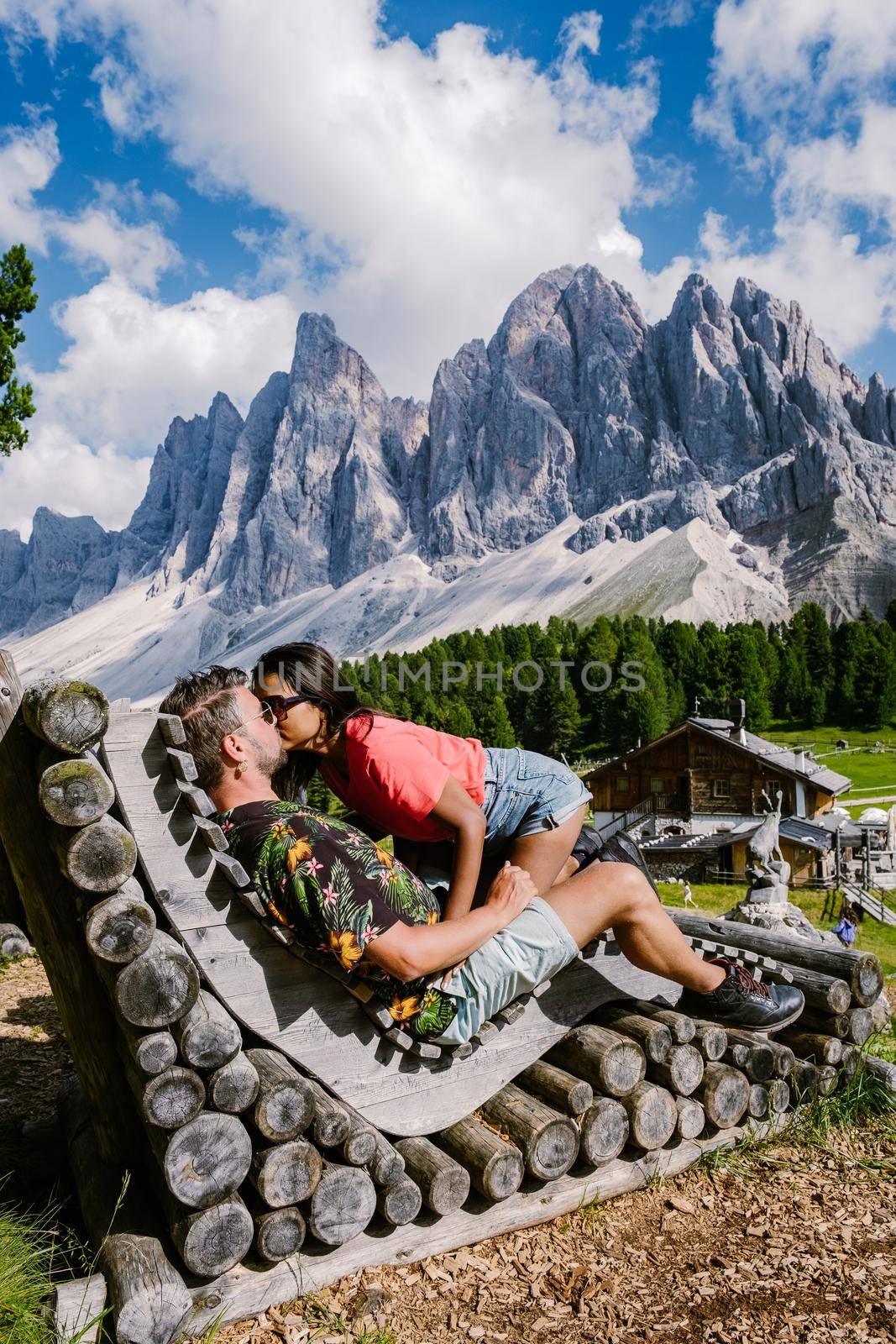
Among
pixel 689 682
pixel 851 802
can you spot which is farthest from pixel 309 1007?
pixel 689 682

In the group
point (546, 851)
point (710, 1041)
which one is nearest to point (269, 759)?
point (546, 851)

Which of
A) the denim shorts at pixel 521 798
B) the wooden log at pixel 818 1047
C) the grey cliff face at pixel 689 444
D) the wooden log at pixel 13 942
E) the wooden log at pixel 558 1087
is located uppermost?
the grey cliff face at pixel 689 444

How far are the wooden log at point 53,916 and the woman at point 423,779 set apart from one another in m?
1.19

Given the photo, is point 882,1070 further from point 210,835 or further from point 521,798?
point 210,835

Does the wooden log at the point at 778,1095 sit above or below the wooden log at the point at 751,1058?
below

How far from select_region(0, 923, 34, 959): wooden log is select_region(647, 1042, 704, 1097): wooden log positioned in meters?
8.08

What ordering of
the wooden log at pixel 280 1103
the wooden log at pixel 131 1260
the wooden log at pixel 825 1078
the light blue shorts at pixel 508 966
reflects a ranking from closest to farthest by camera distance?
the wooden log at pixel 131 1260 < the wooden log at pixel 280 1103 < the light blue shorts at pixel 508 966 < the wooden log at pixel 825 1078

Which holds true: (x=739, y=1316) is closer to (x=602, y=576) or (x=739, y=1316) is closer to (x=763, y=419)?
(x=602, y=576)

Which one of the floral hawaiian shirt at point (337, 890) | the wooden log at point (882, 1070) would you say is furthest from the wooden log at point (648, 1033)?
the wooden log at point (882, 1070)

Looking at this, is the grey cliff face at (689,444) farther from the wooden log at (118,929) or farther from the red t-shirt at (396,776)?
the wooden log at (118,929)

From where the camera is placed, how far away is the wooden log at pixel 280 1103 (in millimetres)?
3152

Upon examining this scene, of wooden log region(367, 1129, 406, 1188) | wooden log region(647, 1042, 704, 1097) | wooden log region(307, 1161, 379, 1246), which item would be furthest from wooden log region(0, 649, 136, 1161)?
wooden log region(647, 1042, 704, 1097)

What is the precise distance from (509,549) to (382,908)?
192533 mm

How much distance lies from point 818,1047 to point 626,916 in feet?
6.59
